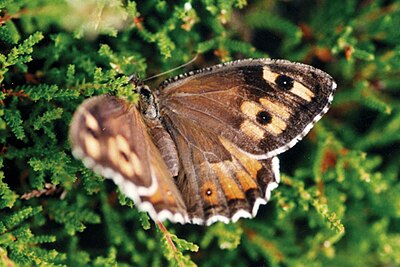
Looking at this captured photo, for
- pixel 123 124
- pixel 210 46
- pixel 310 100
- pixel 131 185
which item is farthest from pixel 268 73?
pixel 131 185

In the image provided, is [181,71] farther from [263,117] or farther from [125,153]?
[125,153]

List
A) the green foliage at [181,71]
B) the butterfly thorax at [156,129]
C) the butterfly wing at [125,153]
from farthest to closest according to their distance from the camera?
the butterfly thorax at [156,129] → the green foliage at [181,71] → the butterfly wing at [125,153]

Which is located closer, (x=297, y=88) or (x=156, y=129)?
(x=297, y=88)

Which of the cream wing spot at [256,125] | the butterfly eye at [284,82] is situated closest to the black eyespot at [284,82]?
the butterfly eye at [284,82]

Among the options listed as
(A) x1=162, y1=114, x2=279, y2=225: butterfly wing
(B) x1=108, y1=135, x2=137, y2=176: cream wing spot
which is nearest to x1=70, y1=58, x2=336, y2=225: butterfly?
(A) x1=162, y1=114, x2=279, y2=225: butterfly wing

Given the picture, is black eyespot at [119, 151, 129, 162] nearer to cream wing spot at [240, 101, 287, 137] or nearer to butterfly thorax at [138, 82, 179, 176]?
butterfly thorax at [138, 82, 179, 176]

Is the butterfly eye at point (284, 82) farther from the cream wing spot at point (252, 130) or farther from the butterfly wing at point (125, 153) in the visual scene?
the butterfly wing at point (125, 153)

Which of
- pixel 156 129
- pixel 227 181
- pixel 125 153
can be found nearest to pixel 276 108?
pixel 227 181
